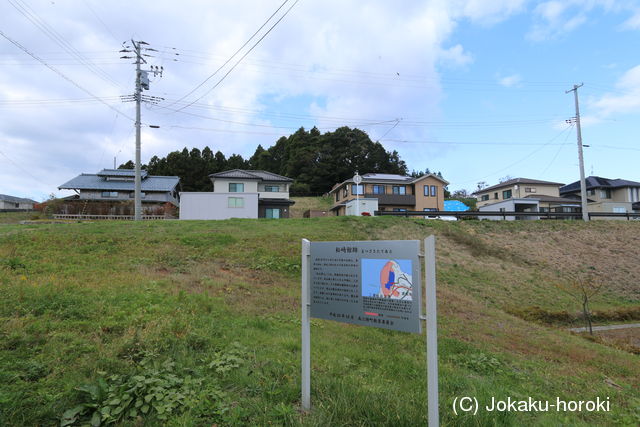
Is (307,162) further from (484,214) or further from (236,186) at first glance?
(484,214)

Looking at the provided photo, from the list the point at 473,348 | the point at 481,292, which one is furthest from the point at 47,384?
the point at 481,292

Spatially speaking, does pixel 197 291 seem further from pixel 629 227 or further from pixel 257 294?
pixel 629 227

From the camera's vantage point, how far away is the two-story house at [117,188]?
3881 cm

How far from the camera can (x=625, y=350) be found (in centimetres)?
799

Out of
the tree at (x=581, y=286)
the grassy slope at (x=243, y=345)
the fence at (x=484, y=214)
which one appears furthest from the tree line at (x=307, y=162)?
the grassy slope at (x=243, y=345)

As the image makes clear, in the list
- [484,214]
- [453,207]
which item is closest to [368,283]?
[484,214]

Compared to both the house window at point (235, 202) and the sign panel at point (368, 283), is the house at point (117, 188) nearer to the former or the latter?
the house window at point (235, 202)

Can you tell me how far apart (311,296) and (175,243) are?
11027mm

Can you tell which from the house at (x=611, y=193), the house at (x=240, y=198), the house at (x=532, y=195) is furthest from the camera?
the house at (x=611, y=193)

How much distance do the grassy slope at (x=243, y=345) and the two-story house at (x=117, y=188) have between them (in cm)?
2972

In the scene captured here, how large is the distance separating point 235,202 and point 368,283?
80.9ft

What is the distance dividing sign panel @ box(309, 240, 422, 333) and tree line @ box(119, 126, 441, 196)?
5112 centimetres

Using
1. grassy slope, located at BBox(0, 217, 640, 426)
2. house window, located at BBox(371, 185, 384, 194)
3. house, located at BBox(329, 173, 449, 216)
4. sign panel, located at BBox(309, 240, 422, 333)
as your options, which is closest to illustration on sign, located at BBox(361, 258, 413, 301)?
sign panel, located at BBox(309, 240, 422, 333)

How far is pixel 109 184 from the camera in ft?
132
